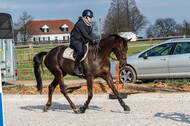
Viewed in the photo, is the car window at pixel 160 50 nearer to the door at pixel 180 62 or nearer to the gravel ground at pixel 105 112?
the door at pixel 180 62

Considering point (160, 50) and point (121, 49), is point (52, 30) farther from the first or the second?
→ point (121, 49)

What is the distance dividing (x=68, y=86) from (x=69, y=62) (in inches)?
127

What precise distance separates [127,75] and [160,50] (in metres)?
1.68

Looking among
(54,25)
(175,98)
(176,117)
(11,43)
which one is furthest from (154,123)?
(54,25)

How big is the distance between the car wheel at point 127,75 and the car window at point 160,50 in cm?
85

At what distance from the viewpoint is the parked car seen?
13062 millimetres

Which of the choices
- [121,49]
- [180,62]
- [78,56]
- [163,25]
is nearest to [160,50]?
[180,62]

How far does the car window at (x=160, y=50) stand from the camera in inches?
533

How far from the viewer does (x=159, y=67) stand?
43.9 ft

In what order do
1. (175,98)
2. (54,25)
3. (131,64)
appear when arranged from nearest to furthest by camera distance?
(175,98) → (131,64) → (54,25)

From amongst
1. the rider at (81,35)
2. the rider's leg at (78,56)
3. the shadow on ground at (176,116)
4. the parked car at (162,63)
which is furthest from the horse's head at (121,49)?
the parked car at (162,63)

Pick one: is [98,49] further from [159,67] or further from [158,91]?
[159,67]

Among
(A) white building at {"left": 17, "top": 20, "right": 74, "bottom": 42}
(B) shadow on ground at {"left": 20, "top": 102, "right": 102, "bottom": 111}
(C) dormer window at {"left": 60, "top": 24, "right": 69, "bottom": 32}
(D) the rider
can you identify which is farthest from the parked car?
(C) dormer window at {"left": 60, "top": 24, "right": 69, "bottom": 32}

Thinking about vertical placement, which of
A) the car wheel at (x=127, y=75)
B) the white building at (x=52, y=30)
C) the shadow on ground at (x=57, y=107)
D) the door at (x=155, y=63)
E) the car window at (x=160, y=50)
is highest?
the white building at (x=52, y=30)
